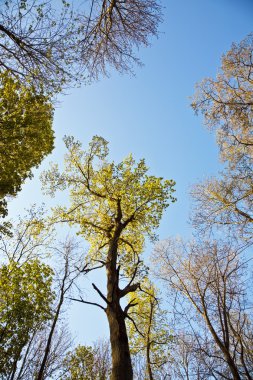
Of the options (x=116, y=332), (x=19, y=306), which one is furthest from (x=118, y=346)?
(x=19, y=306)

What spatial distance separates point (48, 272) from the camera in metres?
9.37

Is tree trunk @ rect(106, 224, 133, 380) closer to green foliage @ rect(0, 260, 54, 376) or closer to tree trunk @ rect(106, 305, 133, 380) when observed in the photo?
tree trunk @ rect(106, 305, 133, 380)

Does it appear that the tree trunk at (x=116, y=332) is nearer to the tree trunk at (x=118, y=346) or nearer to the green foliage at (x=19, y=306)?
the tree trunk at (x=118, y=346)

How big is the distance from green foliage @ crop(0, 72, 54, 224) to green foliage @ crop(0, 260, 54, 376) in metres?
2.26

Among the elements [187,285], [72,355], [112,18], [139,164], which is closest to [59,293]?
[72,355]

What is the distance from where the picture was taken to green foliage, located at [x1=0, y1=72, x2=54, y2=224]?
6.86m

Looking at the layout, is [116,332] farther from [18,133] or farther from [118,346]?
[18,133]

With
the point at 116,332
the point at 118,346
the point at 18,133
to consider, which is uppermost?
the point at 18,133

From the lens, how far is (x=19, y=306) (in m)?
7.88

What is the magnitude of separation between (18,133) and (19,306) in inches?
211

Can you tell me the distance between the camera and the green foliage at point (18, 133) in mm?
6858

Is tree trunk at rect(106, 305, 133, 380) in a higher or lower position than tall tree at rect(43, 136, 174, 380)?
lower

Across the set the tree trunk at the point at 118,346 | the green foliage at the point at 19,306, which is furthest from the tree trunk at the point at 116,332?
the green foliage at the point at 19,306

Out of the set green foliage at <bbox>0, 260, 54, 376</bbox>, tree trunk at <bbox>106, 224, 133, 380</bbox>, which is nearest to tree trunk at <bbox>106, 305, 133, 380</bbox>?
tree trunk at <bbox>106, 224, 133, 380</bbox>
